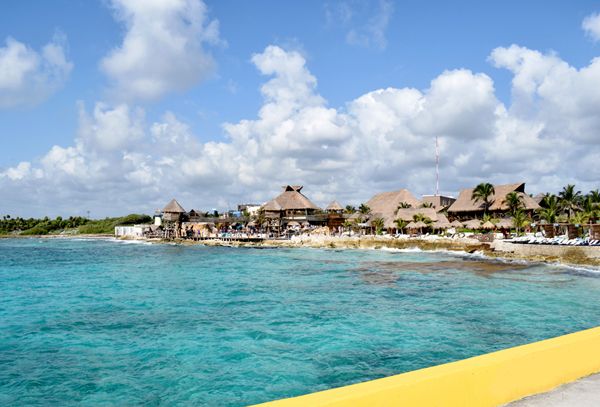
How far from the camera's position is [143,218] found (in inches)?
5059

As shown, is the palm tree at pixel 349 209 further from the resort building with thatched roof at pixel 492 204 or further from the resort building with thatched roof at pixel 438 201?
the resort building with thatched roof at pixel 492 204

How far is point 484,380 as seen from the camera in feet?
13.1

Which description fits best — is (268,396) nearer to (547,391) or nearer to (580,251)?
(547,391)

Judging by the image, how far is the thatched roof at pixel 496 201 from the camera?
59.1 meters

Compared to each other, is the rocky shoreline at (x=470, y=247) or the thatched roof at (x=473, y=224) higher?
the thatched roof at (x=473, y=224)

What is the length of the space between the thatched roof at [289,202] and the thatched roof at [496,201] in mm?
24725

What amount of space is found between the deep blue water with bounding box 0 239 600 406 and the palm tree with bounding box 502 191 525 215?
34621mm

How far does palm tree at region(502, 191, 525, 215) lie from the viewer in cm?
5630

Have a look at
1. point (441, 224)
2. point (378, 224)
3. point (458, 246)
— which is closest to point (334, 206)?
point (378, 224)

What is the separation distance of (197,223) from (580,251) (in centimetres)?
6635

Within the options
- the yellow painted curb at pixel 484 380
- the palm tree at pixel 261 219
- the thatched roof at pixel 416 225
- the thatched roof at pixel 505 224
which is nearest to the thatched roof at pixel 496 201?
the thatched roof at pixel 505 224

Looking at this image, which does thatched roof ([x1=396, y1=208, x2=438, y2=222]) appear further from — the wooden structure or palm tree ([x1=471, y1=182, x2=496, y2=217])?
Answer: the wooden structure

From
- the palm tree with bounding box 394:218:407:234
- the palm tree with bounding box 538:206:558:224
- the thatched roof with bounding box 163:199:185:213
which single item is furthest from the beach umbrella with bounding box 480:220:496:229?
the thatched roof with bounding box 163:199:185:213

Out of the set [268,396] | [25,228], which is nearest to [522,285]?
[268,396]
